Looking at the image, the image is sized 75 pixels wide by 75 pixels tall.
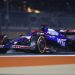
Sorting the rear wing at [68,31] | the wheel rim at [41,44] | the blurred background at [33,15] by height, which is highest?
the blurred background at [33,15]

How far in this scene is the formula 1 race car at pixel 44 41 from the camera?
12.0 metres

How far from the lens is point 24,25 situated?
39.4 feet

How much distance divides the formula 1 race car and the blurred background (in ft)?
0.66

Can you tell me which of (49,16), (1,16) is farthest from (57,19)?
(1,16)

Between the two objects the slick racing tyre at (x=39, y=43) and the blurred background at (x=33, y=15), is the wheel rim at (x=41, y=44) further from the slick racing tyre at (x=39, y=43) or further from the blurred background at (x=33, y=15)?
the blurred background at (x=33, y=15)

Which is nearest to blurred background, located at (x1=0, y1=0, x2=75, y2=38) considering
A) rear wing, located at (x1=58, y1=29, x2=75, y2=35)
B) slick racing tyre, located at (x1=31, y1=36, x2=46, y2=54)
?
Answer: rear wing, located at (x1=58, y1=29, x2=75, y2=35)

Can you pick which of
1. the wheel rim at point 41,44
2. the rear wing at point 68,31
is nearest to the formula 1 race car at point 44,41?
the wheel rim at point 41,44

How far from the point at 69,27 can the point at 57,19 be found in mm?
500

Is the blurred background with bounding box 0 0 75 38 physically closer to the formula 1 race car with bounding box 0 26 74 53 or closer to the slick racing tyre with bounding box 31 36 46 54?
the formula 1 race car with bounding box 0 26 74 53

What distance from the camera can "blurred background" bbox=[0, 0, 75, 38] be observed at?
1194 centimetres

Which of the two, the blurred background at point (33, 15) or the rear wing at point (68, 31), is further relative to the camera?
the rear wing at point (68, 31)

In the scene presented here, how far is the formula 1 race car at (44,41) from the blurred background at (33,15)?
0.66 ft

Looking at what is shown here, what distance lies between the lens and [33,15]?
12039mm

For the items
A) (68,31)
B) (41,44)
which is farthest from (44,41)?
(68,31)
